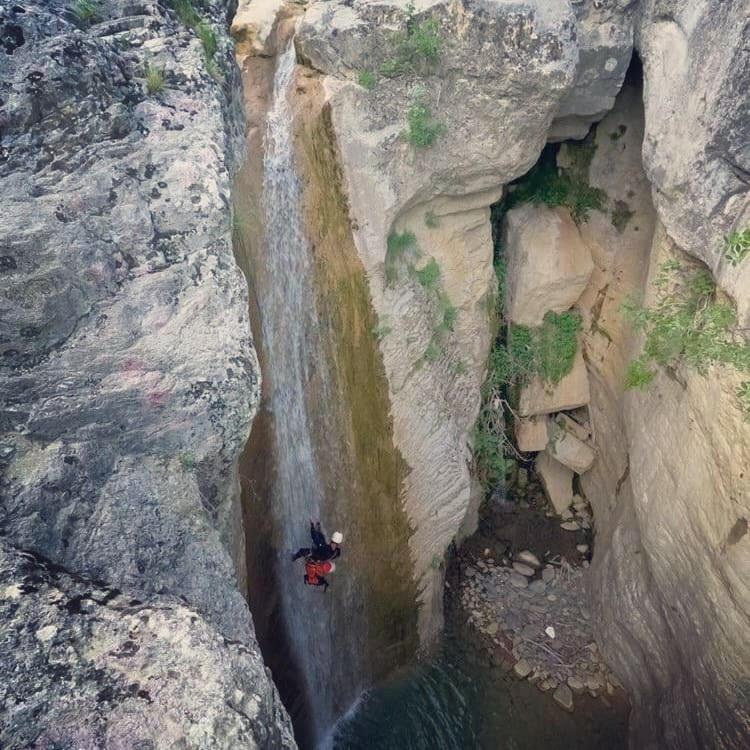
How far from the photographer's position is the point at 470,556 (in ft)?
29.7

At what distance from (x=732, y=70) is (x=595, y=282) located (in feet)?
11.1

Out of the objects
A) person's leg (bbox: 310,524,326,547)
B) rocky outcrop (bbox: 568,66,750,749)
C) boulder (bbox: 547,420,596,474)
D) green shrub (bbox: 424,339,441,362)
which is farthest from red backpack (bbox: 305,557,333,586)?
boulder (bbox: 547,420,596,474)

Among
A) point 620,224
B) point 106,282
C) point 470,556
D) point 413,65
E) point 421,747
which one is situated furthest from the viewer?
point 470,556

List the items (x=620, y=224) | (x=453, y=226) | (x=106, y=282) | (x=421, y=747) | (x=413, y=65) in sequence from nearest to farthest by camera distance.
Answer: (x=106, y=282)
(x=413, y=65)
(x=421, y=747)
(x=453, y=226)
(x=620, y=224)

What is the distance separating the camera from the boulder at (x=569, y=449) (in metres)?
8.98

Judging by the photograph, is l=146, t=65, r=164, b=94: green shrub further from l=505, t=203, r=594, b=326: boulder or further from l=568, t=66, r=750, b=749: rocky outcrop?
l=505, t=203, r=594, b=326: boulder

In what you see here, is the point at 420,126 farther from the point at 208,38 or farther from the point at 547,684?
the point at 547,684

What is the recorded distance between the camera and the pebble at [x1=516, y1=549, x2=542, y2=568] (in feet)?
29.3

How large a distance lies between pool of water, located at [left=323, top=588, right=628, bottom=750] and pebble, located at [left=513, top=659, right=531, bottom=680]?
0.32 ft

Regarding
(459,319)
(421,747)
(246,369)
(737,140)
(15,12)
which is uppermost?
(15,12)

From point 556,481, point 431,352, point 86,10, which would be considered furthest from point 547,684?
point 86,10

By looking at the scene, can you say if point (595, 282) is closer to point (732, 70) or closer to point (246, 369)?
point (732, 70)

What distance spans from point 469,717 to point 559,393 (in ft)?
14.2

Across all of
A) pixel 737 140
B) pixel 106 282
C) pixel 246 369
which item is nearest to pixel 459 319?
pixel 737 140
